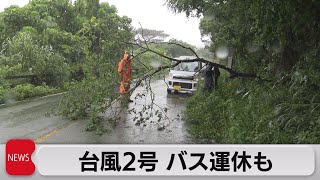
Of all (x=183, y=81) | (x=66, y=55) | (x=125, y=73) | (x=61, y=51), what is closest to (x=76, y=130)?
(x=125, y=73)

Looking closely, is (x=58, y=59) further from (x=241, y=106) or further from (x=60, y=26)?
(x=241, y=106)

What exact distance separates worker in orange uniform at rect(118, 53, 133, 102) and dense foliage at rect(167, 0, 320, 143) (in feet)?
6.14

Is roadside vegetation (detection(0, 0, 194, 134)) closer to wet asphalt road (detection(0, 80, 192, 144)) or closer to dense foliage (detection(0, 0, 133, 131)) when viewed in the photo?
dense foliage (detection(0, 0, 133, 131))

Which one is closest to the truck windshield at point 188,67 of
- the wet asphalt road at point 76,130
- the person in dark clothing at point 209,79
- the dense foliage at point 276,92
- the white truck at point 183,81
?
the white truck at point 183,81

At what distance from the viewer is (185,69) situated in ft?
56.0

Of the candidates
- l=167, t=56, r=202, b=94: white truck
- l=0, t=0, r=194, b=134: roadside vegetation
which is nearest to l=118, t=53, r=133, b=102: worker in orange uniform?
l=0, t=0, r=194, b=134: roadside vegetation

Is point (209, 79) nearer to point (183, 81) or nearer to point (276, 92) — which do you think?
point (183, 81)

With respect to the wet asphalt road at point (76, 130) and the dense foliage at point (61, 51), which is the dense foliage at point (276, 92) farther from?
the dense foliage at point (61, 51)

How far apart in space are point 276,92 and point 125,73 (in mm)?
4169

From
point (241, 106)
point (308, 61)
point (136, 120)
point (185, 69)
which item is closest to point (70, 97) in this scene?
point (136, 120)

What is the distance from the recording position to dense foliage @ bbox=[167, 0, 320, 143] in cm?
620

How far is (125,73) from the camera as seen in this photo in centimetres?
1021

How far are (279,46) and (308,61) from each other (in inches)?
78.1

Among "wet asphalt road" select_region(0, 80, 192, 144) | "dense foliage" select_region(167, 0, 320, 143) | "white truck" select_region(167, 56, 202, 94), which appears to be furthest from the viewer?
"white truck" select_region(167, 56, 202, 94)
